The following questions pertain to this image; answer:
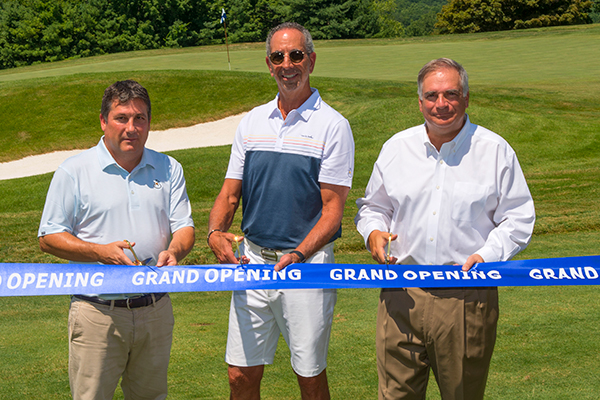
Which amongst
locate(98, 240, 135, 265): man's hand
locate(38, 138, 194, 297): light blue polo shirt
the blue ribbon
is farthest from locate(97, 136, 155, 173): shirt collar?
the blue ribbon

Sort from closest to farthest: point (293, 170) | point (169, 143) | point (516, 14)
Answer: point (293, 170)
point (169, 143)
point (516, 14)

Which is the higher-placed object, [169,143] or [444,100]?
[169,143]

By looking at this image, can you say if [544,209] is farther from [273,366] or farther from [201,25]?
[201,25]

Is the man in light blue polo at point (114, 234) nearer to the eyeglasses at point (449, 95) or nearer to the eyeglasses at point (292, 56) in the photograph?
the eyeglasses at point (292, 56)

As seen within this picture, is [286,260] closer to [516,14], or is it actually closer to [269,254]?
[269,254]

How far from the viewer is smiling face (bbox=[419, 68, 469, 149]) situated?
9.24ft

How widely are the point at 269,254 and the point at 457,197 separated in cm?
104

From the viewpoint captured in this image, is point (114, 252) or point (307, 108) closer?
point (114, 252)

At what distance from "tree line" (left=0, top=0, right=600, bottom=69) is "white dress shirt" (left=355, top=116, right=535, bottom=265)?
153ft

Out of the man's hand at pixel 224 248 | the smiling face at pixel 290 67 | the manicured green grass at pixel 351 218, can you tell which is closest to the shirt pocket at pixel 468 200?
the smiling face at pixel 290 67

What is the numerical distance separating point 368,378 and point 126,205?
6.93 ft

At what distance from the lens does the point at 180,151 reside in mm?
15195

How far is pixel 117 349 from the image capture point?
295 centimetres

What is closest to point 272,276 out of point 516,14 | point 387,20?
point 516,14
